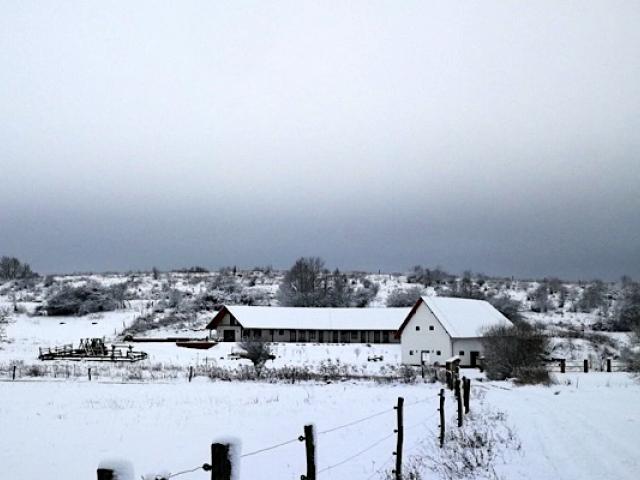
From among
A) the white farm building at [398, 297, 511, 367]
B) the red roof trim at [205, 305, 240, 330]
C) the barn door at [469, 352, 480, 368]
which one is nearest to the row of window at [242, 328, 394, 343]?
the red roof trim at [205, 305, 240, 330]

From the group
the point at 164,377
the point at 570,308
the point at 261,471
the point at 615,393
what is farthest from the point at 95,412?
the point at 570,308

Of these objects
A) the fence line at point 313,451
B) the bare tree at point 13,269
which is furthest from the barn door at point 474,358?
the bare tree at point 13,269

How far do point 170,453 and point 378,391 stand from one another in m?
15.3

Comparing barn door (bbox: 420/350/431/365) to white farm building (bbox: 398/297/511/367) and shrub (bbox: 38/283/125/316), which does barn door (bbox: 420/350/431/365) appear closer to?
white farm building (bbox: 398/297/511/367)

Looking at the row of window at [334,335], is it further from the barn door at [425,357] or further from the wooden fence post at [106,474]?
the wooden fence post at [106,474]

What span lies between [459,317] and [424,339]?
12.7 feet

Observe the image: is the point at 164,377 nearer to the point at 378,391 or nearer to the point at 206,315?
the point at 378,391

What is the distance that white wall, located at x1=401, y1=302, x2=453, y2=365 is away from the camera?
50.5 m

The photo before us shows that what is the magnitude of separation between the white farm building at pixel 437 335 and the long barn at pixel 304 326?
617 inches

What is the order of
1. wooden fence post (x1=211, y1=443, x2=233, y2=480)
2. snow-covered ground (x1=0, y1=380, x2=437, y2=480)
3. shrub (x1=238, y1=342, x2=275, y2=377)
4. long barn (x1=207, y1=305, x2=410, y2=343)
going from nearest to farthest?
wooden fence post (x1=211, y1=443, x2=233, y2=480), snow-covered ground (x1=0, y1=380, x2=437, y2=480), shrub (x1=238, y1=342, x2=275, y2=377), long barn (x1=207, y1=305, x2=410, y2=343)

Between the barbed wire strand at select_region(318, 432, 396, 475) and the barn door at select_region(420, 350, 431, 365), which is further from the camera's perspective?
the barn door at select_region(420, 350, 431, 365)

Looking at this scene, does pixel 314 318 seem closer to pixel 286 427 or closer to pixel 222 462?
pixel 286 427

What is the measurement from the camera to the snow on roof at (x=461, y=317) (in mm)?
50562

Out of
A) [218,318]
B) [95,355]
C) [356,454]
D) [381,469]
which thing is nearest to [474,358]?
[218,318]
